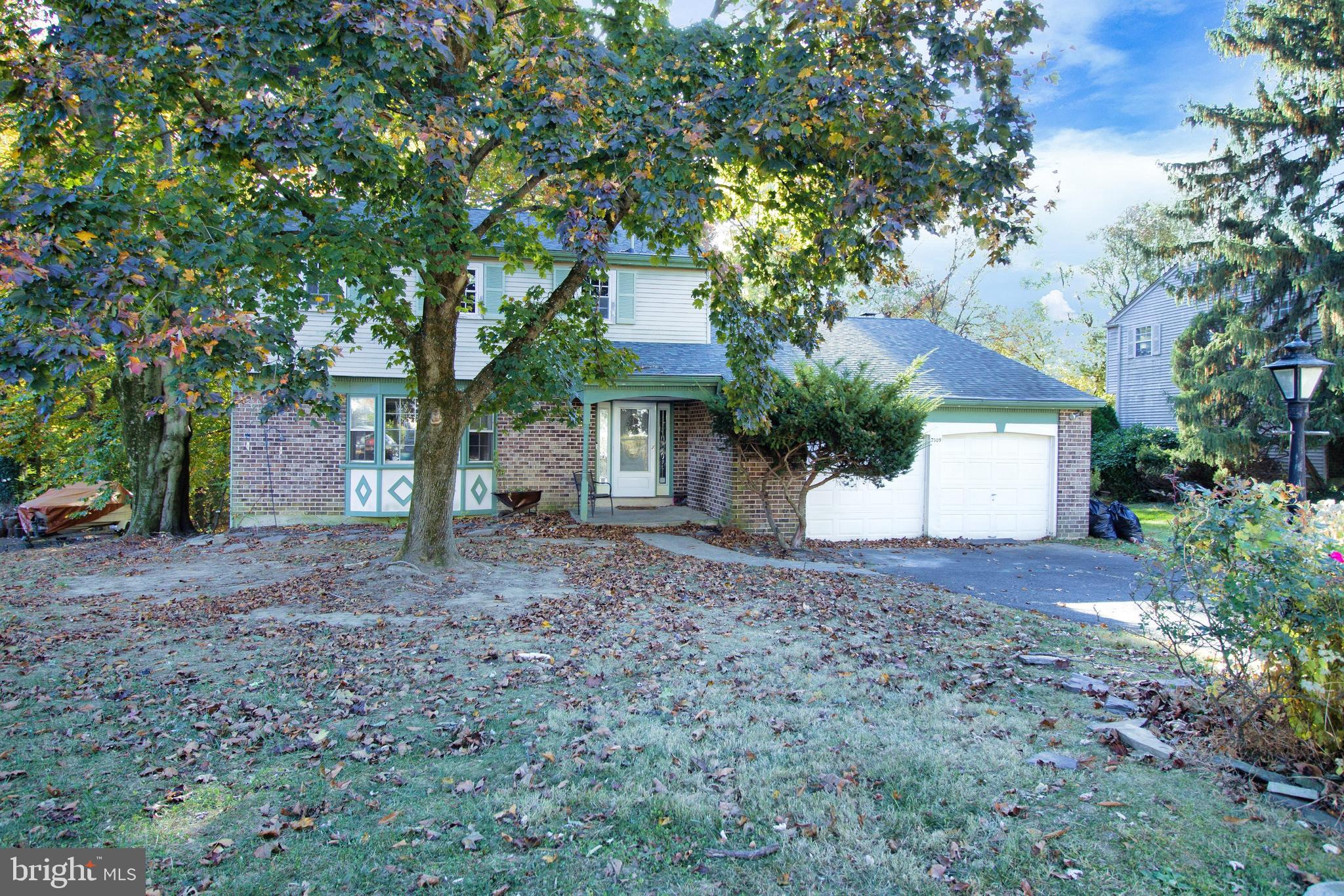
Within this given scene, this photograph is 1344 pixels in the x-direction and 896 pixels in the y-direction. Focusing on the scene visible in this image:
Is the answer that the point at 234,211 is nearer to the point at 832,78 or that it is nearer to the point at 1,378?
the point at 1,378

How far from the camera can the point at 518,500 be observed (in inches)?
605

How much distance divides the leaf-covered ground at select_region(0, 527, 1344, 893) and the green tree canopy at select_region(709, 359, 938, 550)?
3997 millimetres

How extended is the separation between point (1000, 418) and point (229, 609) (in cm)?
1296

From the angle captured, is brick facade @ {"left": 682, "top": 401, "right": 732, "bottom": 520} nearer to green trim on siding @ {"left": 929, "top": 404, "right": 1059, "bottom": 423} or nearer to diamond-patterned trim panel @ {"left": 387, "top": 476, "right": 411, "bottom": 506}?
green trim on siding @ {"left": 929, "top": 404, "right": 1059, "bottom": 423}

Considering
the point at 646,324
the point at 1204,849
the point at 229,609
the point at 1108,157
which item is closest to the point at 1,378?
the point at 229,609

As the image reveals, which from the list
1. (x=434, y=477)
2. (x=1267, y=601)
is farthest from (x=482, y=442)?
(x=1267, y=601)

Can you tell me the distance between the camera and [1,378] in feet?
16.6

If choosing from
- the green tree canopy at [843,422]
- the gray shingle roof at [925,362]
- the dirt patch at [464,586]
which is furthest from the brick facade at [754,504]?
the dirt patch at [464,586]

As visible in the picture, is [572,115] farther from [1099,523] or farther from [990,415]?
[1099,523]

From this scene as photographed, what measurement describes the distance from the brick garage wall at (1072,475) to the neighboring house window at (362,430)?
13502 millimetres

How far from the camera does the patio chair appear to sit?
15.6m

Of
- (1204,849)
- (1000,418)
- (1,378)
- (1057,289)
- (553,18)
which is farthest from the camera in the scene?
(1057,289)

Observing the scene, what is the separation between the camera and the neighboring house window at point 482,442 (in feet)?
51.9

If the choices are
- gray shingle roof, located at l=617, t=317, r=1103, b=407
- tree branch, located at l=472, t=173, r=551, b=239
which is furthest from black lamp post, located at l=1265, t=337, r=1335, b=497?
tree branch, located at l=472, t=173, r=551, b=239
